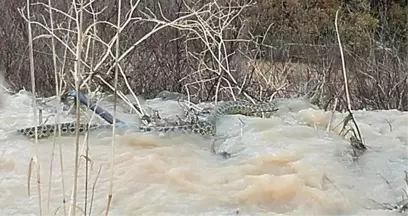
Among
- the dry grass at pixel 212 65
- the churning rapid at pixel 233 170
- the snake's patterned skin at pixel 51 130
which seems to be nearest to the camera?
the churning rapid at pixel 233 170

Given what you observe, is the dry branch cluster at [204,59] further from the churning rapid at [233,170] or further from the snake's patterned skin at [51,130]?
the churning rapid at [233,170]

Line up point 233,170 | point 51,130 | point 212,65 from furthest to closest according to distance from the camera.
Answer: point 212,65
point 51,130
point 233,170

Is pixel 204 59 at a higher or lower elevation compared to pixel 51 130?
higher

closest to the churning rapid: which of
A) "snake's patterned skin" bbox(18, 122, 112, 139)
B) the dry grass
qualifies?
"snake's patterned skin" bbox(18, 122, 112, 139)

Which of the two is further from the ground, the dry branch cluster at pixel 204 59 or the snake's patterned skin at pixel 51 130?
the dry branch cluster at pixel 204 59

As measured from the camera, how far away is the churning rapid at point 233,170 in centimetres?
376

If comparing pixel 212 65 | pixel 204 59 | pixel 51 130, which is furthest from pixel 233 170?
pixel 204 59

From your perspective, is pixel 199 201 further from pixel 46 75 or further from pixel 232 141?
pixel 46 75

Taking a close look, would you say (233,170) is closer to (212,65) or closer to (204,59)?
(212,65)

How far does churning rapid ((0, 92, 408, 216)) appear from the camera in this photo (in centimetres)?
376

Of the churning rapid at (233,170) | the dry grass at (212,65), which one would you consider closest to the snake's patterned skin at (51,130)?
the churning rapid at (233,170)

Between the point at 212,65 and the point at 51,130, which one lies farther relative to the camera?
the point at 212,65

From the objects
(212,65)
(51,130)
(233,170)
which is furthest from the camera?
(212,65)

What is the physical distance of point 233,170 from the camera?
4336mm
